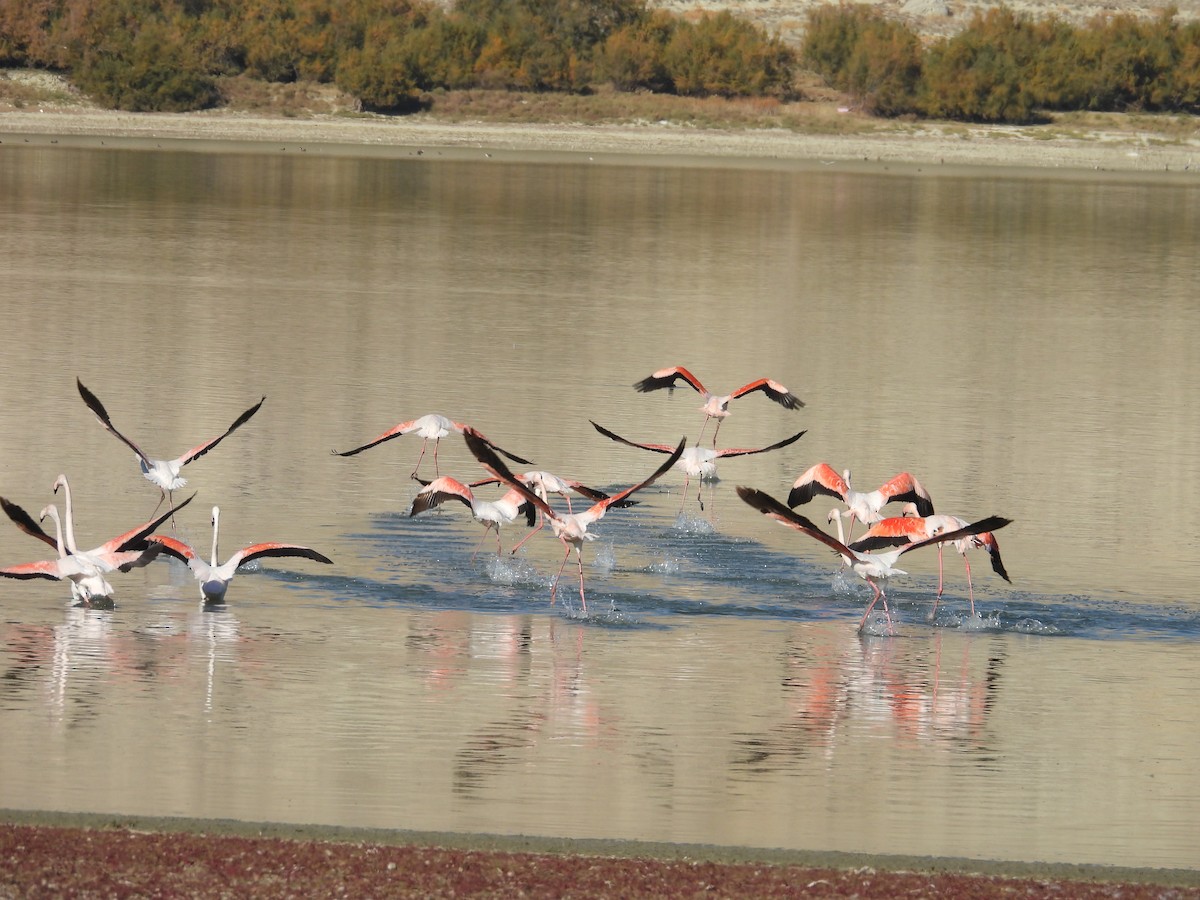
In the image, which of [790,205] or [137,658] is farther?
[790,205]

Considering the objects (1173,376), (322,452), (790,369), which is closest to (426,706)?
(322,452)

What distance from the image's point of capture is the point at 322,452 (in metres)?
15.4

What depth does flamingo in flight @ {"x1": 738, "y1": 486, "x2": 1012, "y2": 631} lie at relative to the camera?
9477mm

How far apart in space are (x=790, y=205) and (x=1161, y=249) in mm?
11692

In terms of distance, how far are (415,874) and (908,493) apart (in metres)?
5.82

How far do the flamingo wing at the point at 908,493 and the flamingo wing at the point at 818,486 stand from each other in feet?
1.38

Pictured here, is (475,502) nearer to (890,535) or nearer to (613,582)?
(613,582)

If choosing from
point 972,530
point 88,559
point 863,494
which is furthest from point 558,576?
point 972,530

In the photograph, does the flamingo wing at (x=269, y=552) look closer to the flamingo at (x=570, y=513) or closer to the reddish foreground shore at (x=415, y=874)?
the flamingo at (x=570, y=513)

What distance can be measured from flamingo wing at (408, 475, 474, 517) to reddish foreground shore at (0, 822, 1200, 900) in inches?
191

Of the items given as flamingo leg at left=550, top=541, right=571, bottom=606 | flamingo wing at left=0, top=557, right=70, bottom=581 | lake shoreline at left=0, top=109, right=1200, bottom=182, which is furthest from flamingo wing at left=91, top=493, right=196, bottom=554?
lake shoreline at left=0, top=109, right=1200, bottom=182

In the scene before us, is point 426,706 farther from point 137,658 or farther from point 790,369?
point 790,369

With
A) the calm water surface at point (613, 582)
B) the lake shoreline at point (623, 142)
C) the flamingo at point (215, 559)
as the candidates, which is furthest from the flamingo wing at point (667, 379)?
the lake shoreline at point (623, 142)

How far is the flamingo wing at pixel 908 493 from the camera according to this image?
11711 mm
